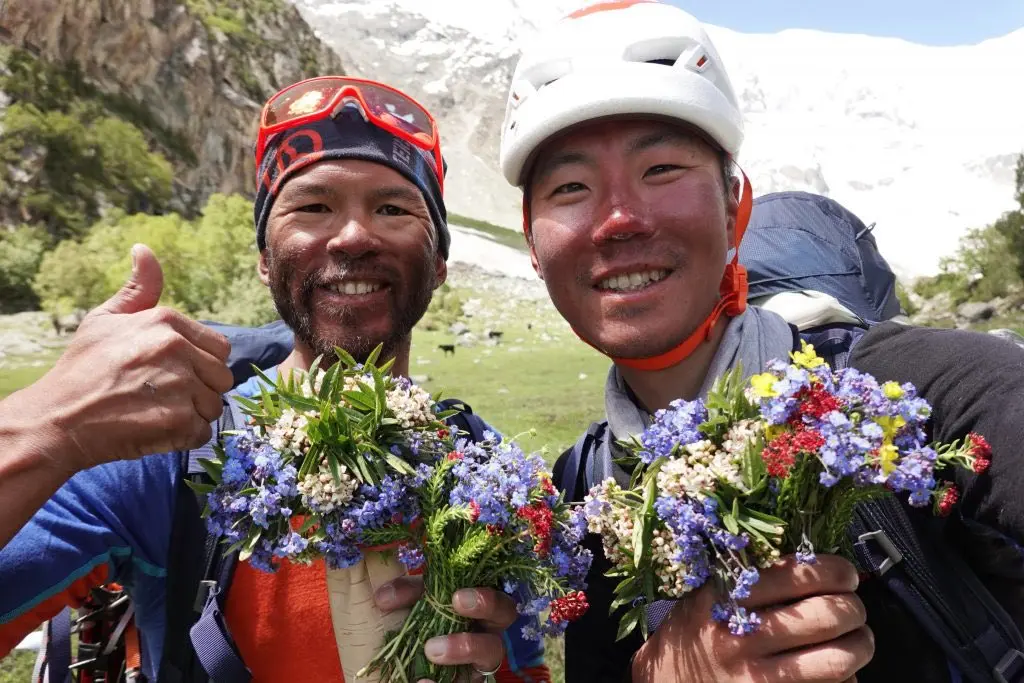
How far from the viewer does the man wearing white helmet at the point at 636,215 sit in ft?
9.98

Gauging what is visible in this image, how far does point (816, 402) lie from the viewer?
2082 mm

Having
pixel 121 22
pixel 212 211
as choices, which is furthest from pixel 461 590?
pixel 121 22

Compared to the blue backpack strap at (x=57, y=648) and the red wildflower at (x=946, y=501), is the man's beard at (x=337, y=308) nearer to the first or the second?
the blue backpack strap at (x=57, y=648)

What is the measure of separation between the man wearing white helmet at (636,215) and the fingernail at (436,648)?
747 millimetres

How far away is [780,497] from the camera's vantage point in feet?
6.92

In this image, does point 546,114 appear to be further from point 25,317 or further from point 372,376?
point 25,317

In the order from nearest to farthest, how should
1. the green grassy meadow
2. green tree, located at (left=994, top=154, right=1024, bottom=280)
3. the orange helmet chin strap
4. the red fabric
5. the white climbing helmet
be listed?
the red fabric → the white climbing helmet → the orange helmet chin strap → the green grassy meadow → green tree, located at (left=994, top=154, right=1024, bottom=280)

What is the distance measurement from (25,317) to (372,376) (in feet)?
203

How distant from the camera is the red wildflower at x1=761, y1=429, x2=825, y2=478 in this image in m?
1.98

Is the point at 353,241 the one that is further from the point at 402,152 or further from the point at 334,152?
the point at 402,152

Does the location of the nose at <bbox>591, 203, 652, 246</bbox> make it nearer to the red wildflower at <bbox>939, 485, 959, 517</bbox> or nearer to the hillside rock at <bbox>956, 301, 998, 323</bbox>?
the red wildflower at <bbox>939, 485, 959, 517</bbox>

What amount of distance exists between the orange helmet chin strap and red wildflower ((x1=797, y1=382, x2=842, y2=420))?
1.11 meters

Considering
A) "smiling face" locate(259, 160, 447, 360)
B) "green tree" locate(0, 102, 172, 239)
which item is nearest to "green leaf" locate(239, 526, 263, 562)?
"smiling face" locate(259, 160, 447, 360)

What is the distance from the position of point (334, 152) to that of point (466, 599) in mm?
2562
